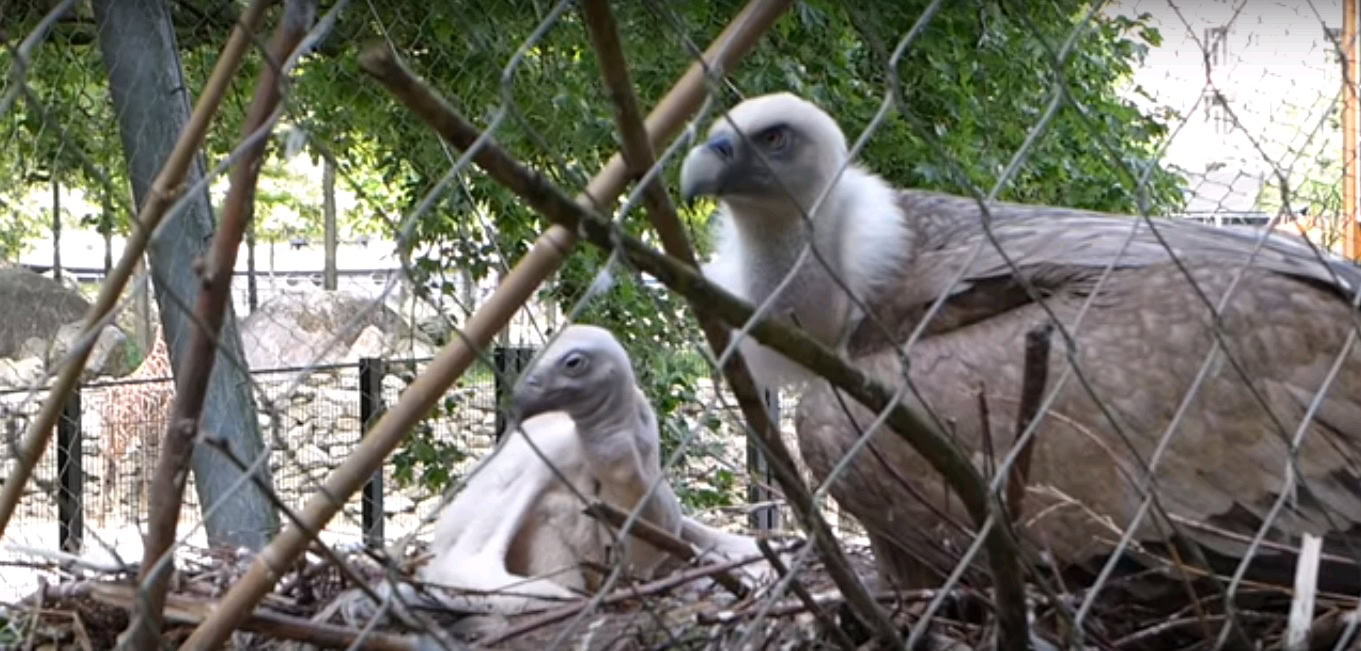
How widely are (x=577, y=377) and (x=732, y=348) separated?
1.53 meters

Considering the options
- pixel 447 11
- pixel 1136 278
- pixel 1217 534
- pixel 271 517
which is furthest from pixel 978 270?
pixel 447 11

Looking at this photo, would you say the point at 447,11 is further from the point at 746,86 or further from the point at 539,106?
the point at 746,86

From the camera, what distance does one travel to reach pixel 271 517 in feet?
11.3

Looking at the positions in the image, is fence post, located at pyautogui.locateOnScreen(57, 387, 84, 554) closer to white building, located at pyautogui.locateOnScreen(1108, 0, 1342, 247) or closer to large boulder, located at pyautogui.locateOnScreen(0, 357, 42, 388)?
large boulder, located at pyautogui.locateOnScreen(0, 357, 42, 388)

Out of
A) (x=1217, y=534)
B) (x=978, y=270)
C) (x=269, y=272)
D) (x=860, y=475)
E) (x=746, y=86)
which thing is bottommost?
(x=269, y=272)

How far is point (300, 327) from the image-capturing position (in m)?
7.04

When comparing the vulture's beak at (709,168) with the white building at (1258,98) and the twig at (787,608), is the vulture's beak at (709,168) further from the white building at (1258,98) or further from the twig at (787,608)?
the white building at (1258,98)

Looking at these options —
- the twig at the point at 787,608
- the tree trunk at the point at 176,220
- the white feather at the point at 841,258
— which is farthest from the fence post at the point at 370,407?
the twig at the point at 787,608

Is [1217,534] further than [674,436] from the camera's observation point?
No

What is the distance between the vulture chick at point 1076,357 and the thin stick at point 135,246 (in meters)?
0.74

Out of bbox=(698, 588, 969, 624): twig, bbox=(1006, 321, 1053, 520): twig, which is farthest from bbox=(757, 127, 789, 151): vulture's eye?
bbox=(1006, 321, 1053, 520): twig

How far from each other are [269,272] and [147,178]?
275 inches

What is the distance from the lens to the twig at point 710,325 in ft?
4.87

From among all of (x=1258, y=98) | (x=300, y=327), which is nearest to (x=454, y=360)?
(x=1258, y=98)
